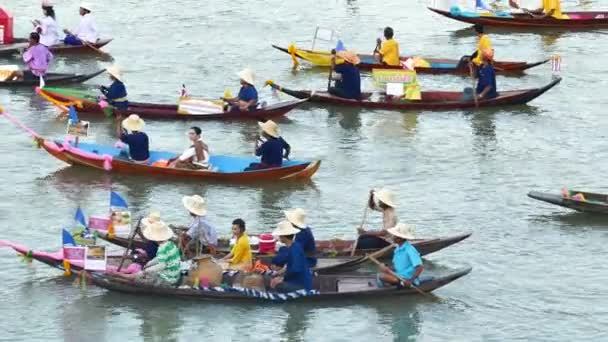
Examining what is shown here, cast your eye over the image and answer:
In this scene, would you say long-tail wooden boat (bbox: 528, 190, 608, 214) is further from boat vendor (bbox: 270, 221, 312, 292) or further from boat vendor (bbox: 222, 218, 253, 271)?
boat vendor (bbox: 222, 218, 253, 271)

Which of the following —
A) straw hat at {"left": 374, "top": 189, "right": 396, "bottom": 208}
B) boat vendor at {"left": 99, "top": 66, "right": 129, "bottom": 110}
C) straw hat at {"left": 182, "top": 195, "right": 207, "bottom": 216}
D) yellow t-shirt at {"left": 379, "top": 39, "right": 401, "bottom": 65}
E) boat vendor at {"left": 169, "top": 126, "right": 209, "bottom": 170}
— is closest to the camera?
straw hat at {"left": 182, "top": 195, "right": 207, "bottom": 216}

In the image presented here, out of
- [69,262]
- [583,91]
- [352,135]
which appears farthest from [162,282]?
[583,91]

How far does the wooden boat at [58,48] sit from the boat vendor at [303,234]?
524 inches

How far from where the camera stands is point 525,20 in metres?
34.6

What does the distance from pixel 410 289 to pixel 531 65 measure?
13302mm

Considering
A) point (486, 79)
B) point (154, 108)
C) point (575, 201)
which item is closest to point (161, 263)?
point (575, 201)

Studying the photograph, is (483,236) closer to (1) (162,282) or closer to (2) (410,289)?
(2) (410,289)

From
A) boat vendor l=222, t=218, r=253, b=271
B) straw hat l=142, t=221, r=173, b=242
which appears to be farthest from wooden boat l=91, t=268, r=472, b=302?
straw hat l=142, t=221, r=173, b=242

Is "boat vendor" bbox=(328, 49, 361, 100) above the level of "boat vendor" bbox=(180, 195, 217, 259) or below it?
above

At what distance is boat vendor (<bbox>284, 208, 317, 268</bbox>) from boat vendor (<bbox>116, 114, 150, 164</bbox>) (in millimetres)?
4960

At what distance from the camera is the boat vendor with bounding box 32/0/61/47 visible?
30.7 meters

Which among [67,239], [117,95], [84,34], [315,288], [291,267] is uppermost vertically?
[84,34]

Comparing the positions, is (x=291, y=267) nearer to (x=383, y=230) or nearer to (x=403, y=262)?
(x=403, y=262)

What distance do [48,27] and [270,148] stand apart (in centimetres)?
965
